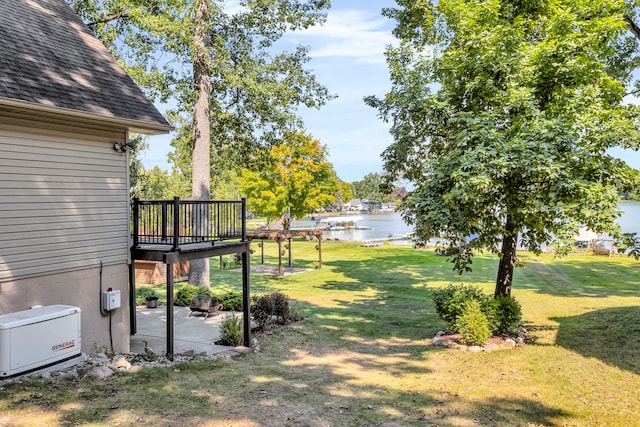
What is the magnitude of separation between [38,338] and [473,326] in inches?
313

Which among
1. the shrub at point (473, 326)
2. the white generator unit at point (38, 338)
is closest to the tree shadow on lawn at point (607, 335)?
the shrub at point (473, 326)

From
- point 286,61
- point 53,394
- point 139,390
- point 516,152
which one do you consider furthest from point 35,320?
point 286,61

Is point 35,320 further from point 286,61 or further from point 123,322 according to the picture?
point 286,61

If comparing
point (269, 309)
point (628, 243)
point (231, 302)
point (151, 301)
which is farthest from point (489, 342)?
point (151, 301)

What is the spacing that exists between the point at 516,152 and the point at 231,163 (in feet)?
51.8

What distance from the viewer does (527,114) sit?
30.8 ft

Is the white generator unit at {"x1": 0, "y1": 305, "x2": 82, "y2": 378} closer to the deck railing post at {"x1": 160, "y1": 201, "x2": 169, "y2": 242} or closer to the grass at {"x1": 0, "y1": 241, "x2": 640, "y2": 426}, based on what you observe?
the grass at {"x1": 0, "y1": 241, "x2": 640, "y2": 426}

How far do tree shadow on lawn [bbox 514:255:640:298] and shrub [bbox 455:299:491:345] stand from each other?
9.41 metres

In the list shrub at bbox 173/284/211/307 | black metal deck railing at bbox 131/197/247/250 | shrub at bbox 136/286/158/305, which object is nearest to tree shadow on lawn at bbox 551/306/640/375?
black metal deck railing at bbox 131/197/247/250

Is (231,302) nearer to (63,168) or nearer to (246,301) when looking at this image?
(246,301)

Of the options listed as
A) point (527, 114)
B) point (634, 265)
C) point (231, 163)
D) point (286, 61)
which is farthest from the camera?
point (634, 265)

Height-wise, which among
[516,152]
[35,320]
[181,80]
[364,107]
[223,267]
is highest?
[181,80]

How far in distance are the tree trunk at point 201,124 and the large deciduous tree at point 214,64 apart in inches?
1.4

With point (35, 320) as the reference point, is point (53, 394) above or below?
below
